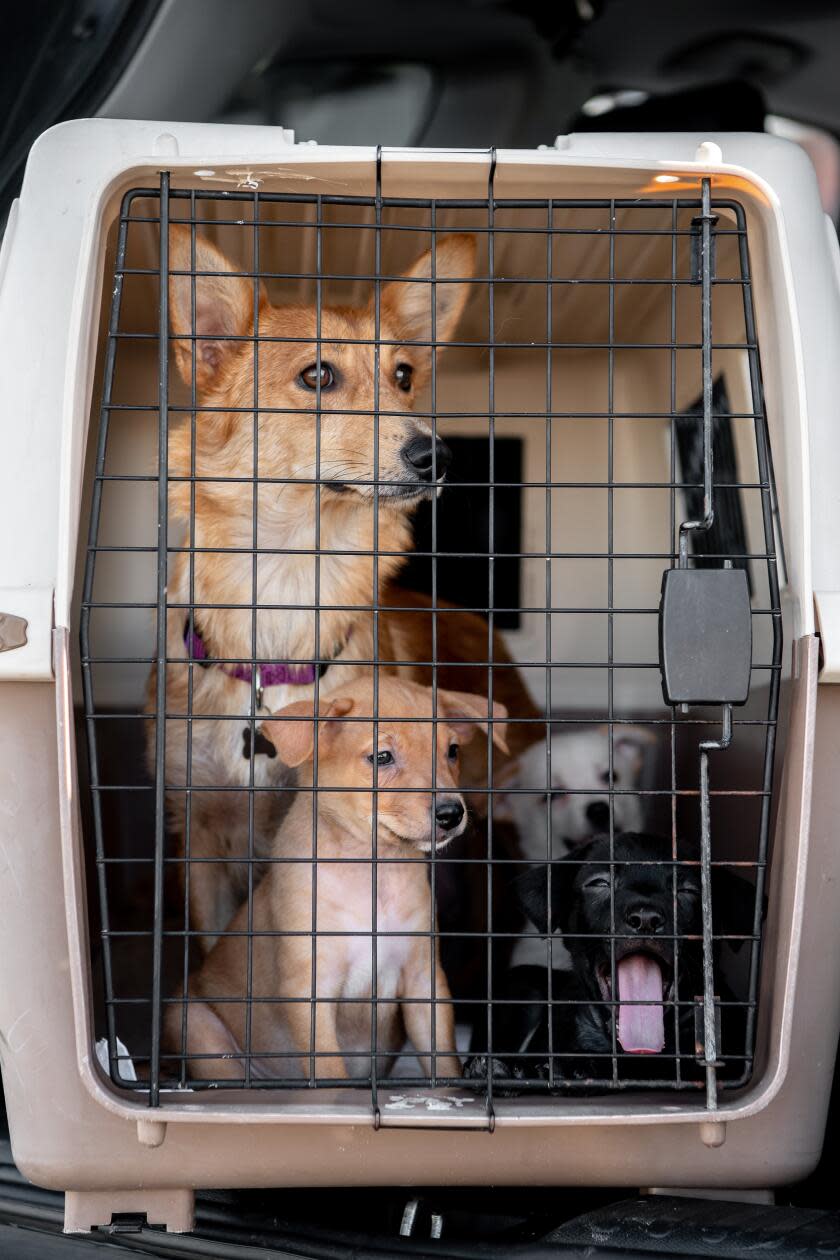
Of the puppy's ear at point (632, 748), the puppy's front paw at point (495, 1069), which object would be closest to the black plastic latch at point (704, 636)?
the puppy's front paw at point (495, 1069)

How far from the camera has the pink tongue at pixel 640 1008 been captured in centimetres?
191

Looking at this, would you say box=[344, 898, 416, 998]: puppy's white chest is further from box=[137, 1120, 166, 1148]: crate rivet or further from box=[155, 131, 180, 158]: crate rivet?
box=[155, 131, 180, 158]: crate rivet

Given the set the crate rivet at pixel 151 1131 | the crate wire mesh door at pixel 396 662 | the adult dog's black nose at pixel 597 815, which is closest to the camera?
the crate rivet at pixel 151 1131

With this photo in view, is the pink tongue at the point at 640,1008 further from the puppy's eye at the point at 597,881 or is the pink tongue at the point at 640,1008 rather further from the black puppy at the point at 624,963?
the puppy's eye at the point at 597,881

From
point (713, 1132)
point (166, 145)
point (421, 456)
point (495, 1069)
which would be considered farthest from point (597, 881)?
point (166, 145)

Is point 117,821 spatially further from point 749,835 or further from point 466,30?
point 466,30

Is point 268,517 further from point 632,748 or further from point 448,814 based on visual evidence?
point 632,748

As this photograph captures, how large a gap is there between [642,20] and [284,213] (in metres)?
0.75

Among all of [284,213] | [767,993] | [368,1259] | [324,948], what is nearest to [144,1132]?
[368,1259]

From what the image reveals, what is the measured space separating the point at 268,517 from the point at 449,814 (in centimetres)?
79

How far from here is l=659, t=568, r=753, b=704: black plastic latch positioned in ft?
5.46

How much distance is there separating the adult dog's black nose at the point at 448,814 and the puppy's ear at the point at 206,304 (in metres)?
0.80

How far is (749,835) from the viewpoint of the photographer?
88.1 inches

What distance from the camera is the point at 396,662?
5.99 ft
